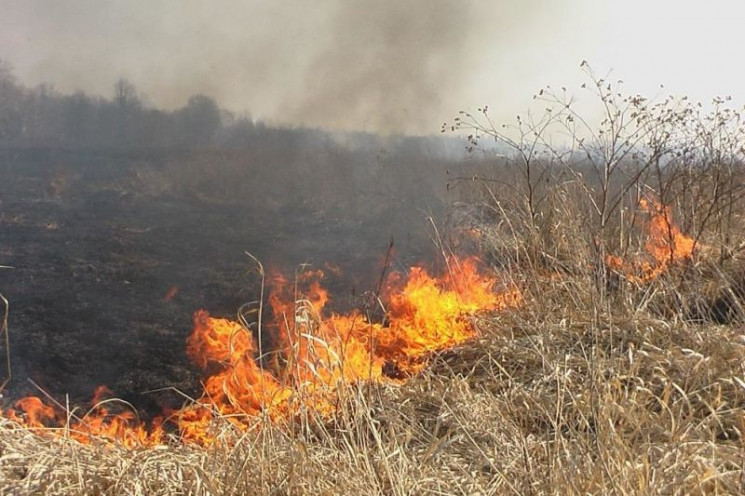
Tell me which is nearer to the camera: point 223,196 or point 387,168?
point 223,196

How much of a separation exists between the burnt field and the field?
0.04 meters

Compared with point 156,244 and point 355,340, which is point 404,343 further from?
point 156,244

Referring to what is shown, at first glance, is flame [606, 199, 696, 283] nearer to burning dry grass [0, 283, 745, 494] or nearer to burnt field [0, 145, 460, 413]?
burning dry grass [0, 283, 745, 494]

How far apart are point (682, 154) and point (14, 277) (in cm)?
762

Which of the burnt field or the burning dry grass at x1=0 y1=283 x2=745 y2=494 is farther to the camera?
the burnt field

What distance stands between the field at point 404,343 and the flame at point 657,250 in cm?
3

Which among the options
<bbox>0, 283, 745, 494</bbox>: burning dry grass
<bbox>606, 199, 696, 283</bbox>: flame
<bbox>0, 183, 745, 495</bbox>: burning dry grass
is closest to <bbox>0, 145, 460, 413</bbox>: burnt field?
<bbox>0, 183, 745, 495</bbox>: burning dry grass

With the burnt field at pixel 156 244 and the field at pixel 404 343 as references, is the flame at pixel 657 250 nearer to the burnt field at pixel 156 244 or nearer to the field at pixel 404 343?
the field at pixel 404 343

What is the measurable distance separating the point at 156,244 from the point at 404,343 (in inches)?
204

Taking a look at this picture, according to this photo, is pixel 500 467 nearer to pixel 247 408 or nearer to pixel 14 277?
pixel 247 408

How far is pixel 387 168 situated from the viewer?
44.2ft

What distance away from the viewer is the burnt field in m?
4.75

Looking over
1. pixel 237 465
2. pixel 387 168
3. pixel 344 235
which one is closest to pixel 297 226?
pixel 344 235

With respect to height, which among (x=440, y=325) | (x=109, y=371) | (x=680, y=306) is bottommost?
(x=109, y=371)
